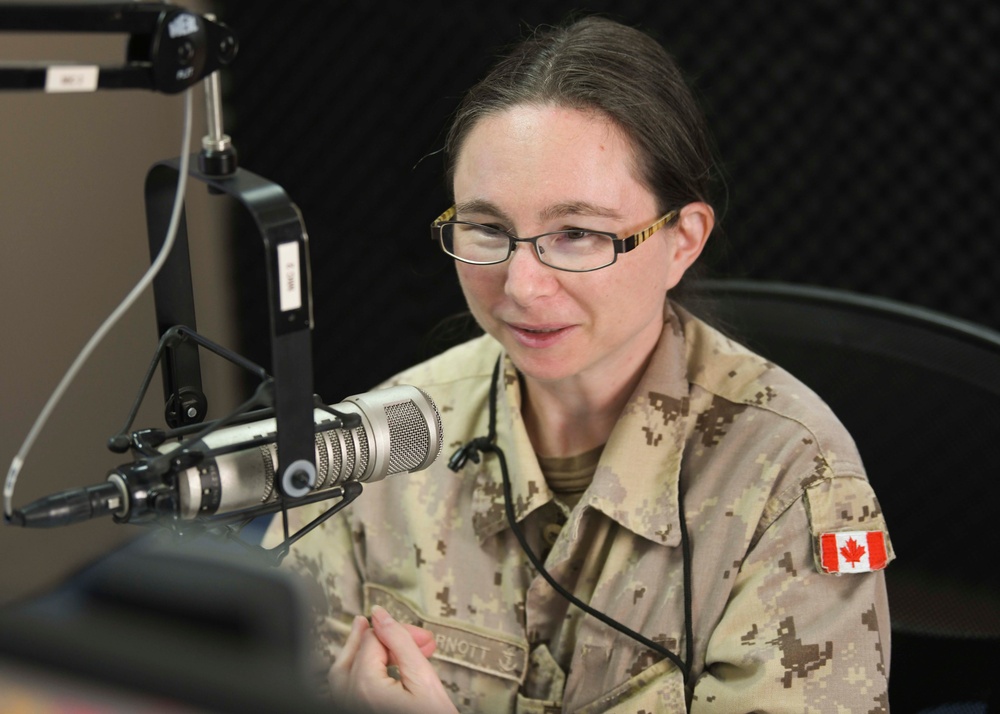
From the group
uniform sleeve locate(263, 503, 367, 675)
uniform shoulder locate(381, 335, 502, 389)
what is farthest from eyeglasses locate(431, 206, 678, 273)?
uniform sleeve locate(263, 503, 367, 675)

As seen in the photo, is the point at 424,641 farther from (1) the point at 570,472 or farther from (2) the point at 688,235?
(2) the point at 688,235

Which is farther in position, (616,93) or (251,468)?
(616,93)

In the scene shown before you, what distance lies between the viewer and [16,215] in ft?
8.41

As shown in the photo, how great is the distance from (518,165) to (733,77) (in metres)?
1.46

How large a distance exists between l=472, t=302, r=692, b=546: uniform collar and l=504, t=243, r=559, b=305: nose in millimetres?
240

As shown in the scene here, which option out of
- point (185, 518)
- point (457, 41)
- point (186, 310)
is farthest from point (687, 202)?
point (457, 41)

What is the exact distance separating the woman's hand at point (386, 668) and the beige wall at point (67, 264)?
1.17m

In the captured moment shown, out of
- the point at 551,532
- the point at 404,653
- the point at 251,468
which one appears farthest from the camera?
the point at 551,532

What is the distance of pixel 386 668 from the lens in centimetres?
130

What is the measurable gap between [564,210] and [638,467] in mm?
351

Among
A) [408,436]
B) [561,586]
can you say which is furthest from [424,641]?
[408,436]

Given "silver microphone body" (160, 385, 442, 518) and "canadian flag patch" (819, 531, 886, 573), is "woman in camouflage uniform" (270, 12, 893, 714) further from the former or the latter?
"silver microphone body" (160, 385, 442, 518)

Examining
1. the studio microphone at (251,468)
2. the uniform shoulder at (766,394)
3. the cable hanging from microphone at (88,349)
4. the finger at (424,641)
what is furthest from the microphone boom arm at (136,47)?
the uniform shoulder at (766,394)

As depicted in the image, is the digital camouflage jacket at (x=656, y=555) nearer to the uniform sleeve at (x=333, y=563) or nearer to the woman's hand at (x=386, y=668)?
the uniform sleeve at (x=333, y=563)
